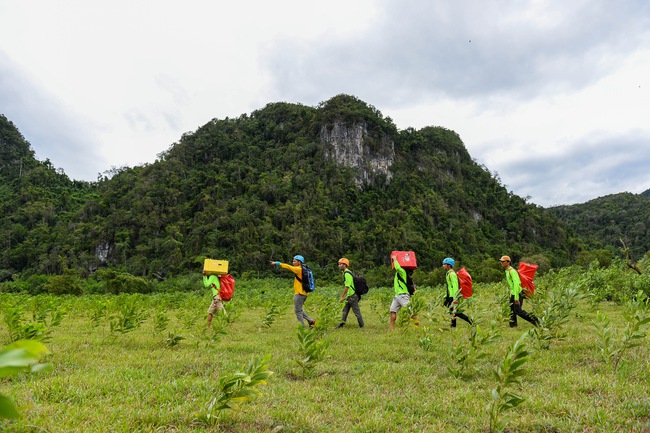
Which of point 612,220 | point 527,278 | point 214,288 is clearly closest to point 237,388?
point 214,288

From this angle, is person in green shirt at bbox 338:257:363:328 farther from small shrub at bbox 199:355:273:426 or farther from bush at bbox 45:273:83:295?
bush at bbox 45:273:83:295

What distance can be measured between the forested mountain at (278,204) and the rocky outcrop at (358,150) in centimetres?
27

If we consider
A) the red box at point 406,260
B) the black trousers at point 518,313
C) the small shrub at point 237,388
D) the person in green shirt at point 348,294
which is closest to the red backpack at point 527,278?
the black trousers at point 518,313

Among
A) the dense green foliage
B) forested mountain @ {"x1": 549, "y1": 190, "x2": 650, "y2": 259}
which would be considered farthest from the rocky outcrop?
forested mountain @ {"x1": 549, "y1": 190, "x2": 650, "y2": 259}

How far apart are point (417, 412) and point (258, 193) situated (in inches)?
2888

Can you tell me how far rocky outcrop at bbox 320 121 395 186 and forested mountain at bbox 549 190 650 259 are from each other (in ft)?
147

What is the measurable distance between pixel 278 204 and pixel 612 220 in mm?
72624

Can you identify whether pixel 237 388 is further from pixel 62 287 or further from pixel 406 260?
pixel 62 287

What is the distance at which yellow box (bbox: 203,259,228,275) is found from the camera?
8.84 metres

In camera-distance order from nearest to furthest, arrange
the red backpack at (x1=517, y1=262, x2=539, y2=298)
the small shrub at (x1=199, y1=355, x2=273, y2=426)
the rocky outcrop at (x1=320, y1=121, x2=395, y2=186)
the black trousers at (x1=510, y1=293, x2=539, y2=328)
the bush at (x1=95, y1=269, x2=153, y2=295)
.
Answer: the small shrub at (x1=199, y1=355, x2=273, y2=426), the black trousers at (x1=510, y1=293, x2=539, y2=328), the red backpack at (x1=517, y1=262, x2=539, y2=298), the bush at (x1=95, y1=269, x2=153, y2=295), the rocky outcrop at (x1=320, y1=121, x2=395, y2=186)

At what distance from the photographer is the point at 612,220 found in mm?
83250

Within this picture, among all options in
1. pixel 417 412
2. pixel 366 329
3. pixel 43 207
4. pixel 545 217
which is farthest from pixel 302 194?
pixel 417 412

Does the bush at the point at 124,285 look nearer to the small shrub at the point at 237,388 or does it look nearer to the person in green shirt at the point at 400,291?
the person in green shirt at the point at 400,291

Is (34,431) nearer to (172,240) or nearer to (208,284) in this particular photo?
(208,284)
